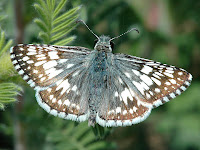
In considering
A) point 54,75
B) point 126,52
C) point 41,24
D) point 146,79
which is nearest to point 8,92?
point 54,75

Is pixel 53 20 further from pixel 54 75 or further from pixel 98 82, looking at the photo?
pixel 98 82

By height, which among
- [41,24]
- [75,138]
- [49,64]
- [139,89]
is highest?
[41,24]

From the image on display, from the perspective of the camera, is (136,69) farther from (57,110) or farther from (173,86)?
(57,110)

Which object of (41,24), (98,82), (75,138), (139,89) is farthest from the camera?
(75,138)

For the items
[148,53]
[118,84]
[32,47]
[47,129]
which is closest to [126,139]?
[148,53]

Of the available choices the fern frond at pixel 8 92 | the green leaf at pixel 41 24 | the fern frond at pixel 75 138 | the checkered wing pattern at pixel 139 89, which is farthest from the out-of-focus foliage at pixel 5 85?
the fern frond at pixel 75 138

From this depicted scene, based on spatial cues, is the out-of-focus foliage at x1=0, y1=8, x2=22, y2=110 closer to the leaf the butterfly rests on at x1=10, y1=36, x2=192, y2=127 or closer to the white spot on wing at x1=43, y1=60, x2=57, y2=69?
the leaf the butterfly rests on at x1=10, y1=36, x2=192, y2=127
